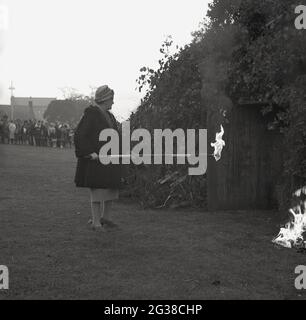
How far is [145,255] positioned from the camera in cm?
675

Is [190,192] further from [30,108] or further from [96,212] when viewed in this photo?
[30,108]

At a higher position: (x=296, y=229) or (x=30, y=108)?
(x=30, y=108)

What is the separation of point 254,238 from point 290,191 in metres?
0.84

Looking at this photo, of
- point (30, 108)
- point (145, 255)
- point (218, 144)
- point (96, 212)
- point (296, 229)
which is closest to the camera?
point (145, 255)

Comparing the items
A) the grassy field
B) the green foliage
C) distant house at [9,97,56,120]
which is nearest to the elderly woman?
the grassy field

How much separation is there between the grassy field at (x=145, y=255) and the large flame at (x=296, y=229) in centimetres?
18

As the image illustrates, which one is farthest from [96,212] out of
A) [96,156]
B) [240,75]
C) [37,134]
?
[37,134]

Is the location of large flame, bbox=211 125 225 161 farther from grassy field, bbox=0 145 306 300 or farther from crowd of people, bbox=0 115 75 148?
crowd of people, bbox=0 115 75 148

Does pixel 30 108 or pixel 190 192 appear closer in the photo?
pixel 190 192

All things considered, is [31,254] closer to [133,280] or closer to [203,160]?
[133,280]

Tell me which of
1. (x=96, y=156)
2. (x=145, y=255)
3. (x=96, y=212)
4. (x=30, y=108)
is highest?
(x=30, y=108)

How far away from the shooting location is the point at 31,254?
22.1 ft

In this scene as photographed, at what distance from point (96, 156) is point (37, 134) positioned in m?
32.2
